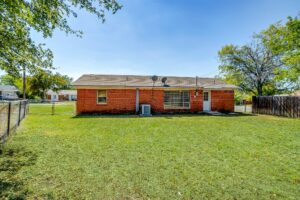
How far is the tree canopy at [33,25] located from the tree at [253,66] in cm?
2105

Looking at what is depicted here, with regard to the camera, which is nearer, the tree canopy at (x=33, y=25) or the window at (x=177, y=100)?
the tree canopy at (x=33, y=25)

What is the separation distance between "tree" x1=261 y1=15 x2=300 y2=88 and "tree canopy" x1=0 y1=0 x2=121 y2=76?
18.4 metres

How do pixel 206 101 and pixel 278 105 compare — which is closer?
pixel 278 105

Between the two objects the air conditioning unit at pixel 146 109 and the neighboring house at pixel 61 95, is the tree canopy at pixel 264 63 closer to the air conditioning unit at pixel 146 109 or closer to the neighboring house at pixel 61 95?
the air conditioning unit at pixel 146 109

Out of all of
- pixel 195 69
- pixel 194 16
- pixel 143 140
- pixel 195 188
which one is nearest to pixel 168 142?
pixel 143 140

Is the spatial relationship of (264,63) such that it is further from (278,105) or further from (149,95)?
(149,95)

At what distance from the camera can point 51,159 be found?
4441 millimetres

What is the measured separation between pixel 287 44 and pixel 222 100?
893 centimetres

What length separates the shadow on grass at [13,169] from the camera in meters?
2.86

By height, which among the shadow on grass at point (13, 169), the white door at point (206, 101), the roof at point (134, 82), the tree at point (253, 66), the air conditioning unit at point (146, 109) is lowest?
the shadow on grass at point (13, 169)

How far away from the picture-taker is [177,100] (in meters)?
16.4

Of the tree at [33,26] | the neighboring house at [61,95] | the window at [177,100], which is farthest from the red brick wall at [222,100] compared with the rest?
the neighboring house at [61,95]

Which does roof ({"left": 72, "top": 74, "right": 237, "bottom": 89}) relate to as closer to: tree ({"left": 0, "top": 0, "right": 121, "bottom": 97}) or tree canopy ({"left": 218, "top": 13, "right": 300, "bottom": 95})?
tree canopy ({"left": 218, "top": 13, "right": 300, "bottom": 95})

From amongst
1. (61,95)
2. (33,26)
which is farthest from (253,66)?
(61,95)
